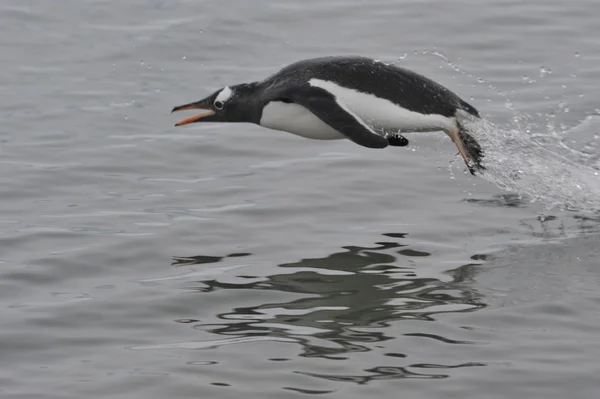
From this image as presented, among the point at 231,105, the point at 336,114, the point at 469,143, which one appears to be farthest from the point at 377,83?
the point at 231,105

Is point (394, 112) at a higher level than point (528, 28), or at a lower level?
lower

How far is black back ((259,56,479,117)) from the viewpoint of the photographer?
704 centimetres

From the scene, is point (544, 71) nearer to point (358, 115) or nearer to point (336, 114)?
point (358, 115)

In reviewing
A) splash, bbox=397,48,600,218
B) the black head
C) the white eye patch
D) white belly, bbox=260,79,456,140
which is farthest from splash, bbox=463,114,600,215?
the white eye patch

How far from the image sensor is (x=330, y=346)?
5125 millimetres

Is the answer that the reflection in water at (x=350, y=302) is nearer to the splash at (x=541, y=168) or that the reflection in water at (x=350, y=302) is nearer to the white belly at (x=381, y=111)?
the white belly at (x=381, y=111)

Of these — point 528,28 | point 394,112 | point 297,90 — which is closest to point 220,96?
point 297,90

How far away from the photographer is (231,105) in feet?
24.5

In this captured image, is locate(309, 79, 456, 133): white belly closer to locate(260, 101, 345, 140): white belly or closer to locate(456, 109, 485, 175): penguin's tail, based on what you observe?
locate(456, 109, 485, 175): penguin's tail

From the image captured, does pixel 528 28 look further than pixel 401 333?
Yes

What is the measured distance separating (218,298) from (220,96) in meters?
2.02

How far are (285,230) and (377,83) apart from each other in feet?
3.37

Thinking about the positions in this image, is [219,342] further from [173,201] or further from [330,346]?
[173,201]

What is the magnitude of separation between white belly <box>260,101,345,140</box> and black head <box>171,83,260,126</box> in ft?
0.63
